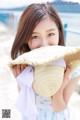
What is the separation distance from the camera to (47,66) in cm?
87

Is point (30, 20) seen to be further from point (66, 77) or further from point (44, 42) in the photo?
point (66, 77)

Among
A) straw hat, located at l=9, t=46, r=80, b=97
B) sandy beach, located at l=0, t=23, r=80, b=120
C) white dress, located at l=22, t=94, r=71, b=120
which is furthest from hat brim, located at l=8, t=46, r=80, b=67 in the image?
sandy beach, located at l=0, t=23, r=80, b=120

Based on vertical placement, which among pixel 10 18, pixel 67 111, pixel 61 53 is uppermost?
pixel 10 18

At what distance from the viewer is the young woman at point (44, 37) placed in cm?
99

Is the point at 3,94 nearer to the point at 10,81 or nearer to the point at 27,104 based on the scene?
the point at 10,81

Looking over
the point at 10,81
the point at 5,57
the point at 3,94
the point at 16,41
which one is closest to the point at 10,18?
the point at 5,57

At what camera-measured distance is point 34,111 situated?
0.96 meters

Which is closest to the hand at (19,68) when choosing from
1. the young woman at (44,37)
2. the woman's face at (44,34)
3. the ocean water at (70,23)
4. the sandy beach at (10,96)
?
the young woman at (44,37)

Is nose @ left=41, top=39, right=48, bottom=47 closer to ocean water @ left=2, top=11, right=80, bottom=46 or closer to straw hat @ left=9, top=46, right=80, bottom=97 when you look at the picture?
straw hat @ left=9, top=46, right=80, bottom=97

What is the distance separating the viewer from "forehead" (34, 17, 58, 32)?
99cm

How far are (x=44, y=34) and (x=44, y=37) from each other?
0.04 ft

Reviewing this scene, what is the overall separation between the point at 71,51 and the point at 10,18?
5201mm

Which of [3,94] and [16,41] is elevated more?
[16,41]

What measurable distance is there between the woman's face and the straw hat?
10 cm
